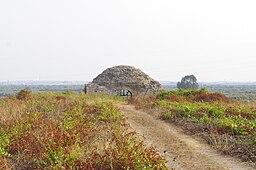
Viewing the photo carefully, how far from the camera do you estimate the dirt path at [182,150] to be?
273 inches

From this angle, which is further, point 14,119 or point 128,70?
point 128,70

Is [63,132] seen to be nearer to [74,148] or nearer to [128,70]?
[74,148]

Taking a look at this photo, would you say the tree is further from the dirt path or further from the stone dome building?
the dirt path

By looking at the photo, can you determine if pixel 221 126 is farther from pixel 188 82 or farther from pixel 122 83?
pixel 188 82

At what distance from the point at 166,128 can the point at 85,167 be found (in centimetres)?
659

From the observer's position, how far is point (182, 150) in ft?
27.2

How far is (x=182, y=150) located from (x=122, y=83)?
91.3ft

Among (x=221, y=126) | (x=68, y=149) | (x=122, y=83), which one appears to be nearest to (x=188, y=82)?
(x=122, y=83)

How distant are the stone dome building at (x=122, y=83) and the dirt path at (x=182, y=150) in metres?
22.9

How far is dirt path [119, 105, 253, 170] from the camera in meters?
6.93

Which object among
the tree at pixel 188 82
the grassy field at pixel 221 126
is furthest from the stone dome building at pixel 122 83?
the tree at pixel 188 82

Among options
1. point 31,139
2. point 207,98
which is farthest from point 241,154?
point 207,98

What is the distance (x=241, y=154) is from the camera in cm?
778

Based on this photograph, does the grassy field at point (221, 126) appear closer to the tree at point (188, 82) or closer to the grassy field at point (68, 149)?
the grassy field at point (68, 149)
